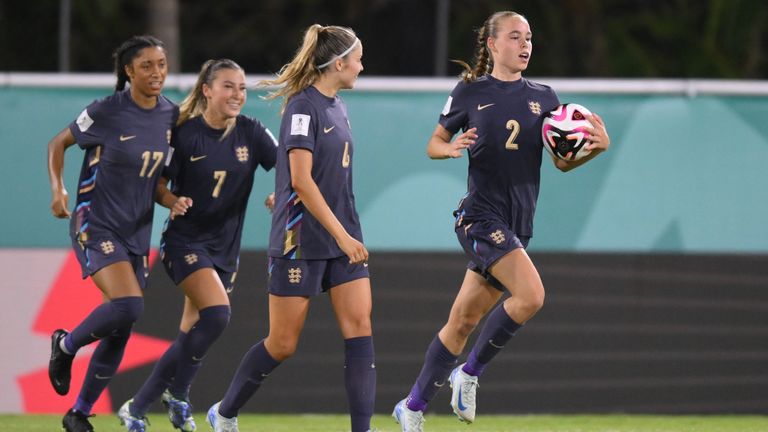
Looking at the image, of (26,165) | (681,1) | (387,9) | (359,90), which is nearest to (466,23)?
(387,9)

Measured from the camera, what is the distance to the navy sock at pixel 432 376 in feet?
21.7

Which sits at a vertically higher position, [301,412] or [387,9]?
[387,9]

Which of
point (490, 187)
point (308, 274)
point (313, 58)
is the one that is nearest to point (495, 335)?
point (490, 187)

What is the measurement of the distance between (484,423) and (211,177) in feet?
7.84

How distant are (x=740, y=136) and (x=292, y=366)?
357cm

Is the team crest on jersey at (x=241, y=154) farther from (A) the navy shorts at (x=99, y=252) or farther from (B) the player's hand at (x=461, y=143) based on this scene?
(B) the player's hand at (x=461, y=143)

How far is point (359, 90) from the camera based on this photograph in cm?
947

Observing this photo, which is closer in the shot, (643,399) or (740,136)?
(643,399)

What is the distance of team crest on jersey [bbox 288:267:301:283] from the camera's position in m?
5.98

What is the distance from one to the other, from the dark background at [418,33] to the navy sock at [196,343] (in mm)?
4362

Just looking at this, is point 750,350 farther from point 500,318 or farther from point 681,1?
point 681,1

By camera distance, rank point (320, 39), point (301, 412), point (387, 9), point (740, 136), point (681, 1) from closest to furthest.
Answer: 1. point (320, 39)
2. point (301, 412)
3. point (740, 136)
4. point (387, 9)
5. point (681, 1)

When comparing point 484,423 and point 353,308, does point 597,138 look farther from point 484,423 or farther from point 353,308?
point 484,423

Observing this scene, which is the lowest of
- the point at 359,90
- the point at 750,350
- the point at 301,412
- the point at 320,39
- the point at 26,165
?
the point at 301,412
